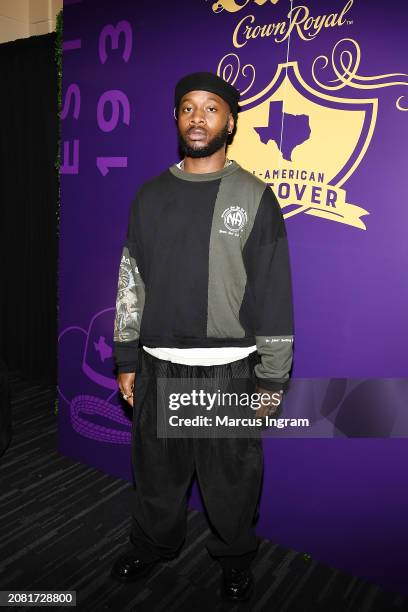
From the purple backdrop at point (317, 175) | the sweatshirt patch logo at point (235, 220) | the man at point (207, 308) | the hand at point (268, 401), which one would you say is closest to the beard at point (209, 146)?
the man at point (207, 308)

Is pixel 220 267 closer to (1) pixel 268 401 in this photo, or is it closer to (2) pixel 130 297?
(2) pixel 130 297

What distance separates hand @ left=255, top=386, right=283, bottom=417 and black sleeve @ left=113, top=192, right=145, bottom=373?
469 mm

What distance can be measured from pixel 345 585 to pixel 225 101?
1.77 meters

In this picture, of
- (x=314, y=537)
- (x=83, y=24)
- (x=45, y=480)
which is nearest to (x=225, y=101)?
(x=83, y=24)

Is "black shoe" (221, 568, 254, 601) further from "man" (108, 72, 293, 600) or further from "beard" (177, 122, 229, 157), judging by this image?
"beard" (177, 122, 229, 157)

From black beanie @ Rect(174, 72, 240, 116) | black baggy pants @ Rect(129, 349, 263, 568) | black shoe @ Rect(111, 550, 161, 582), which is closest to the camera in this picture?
black beanie @ Rect(174, 72, 240, 116)

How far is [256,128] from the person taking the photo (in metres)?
2.00

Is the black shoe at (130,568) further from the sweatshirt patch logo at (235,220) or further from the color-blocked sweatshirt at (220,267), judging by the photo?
the sweatshirt patch logo at (235,220)

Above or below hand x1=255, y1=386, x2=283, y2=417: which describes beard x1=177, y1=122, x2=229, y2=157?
above

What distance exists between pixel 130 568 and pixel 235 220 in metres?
1.30

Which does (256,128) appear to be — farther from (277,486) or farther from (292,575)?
(292,575)

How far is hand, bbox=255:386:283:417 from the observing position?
1741 mm

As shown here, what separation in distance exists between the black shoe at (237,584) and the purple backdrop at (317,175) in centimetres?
35

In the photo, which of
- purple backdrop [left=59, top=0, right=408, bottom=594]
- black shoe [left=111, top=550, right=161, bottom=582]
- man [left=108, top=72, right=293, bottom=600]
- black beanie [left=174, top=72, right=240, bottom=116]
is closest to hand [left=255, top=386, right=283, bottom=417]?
man [left=108, top=72, right=293, bottom=600]
